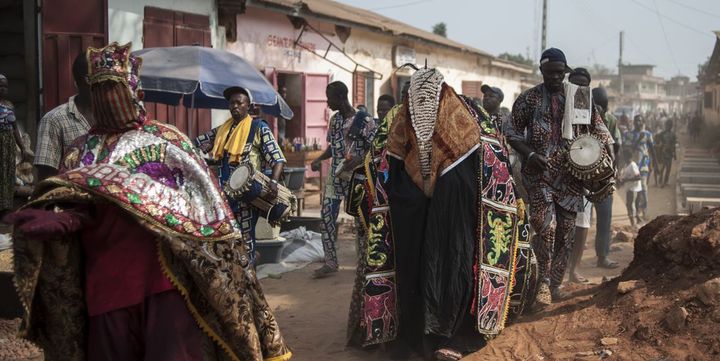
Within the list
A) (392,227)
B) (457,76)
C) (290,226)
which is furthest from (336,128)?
(457,76)

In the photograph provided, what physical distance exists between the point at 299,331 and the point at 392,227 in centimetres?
144

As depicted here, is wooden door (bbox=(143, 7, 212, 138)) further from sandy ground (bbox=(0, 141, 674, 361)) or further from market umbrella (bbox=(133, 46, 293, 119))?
sandy ground (bbox=(0, 141, 674, 361))

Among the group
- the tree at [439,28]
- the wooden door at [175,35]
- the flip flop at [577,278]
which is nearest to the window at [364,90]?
the wooden door at [175,35]

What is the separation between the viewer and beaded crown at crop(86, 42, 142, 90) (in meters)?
3.63

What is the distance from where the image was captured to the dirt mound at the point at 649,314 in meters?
5.20

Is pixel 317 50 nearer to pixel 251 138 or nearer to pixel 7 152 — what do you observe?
pixel 7 152

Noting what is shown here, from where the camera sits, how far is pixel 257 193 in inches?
255

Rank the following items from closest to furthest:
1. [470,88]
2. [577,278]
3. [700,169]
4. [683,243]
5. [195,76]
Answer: [683,243], [577,278], [195,76], [700,169], [470,88]

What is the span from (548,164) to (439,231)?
1.43 metres

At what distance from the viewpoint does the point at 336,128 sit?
28.7ft

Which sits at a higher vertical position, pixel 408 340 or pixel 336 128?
pixel 336 128

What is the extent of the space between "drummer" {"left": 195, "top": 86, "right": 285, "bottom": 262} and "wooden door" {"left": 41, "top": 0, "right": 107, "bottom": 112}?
519 cm

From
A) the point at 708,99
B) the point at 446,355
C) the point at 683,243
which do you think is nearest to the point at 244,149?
the point at 446,355

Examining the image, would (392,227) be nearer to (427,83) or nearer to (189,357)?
(427,83)
